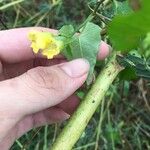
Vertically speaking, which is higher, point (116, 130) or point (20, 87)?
point (20, 87)

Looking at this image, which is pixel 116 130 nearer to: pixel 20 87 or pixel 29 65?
pixel 29 65

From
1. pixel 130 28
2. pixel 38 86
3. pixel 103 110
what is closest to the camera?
pixel 130 28

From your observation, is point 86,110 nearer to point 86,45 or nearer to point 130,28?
point 86,45

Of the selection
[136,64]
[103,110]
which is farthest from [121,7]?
[103,110]

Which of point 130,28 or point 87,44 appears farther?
point 87,44

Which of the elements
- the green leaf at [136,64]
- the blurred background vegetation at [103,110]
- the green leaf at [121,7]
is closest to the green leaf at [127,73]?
the green leaf at [136,64]

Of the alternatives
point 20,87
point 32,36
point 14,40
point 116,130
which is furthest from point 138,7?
point 116,130
